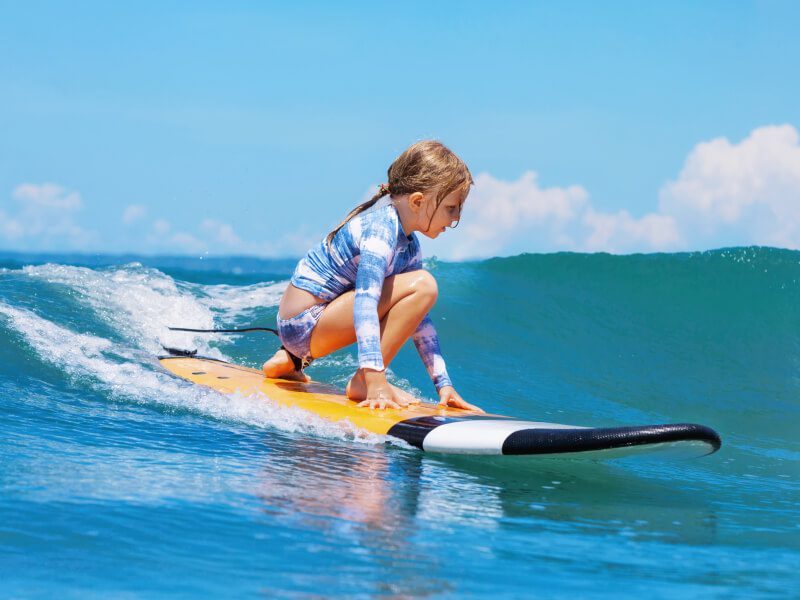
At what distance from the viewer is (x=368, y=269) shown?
369 centimetres

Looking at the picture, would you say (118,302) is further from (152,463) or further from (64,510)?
(64,510)

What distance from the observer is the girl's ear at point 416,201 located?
374cm

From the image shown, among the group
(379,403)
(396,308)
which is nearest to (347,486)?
(379,403)

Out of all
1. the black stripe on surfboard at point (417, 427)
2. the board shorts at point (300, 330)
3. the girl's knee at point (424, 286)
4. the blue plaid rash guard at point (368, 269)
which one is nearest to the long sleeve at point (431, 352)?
the blue plaid rash guard at point (368, 269)

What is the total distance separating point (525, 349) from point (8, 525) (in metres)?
5.33

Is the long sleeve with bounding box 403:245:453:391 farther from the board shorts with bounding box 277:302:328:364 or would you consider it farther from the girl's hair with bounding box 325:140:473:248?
the girl's hair with bounding box 325:140:473:248

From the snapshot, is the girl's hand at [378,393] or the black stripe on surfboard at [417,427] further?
the girl's hand at [378,393]

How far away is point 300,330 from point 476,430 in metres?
1.10

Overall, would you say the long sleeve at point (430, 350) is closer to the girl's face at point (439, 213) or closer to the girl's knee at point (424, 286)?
the girl's knee at point (424, 286)

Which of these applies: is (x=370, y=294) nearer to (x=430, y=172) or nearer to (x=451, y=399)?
(x=430, y=172)

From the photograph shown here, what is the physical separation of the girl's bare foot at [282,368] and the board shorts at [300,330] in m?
0.09

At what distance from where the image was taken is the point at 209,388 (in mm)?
4254

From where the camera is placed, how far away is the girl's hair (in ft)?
12.2

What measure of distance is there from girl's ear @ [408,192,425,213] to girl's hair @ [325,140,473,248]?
2 centimetres
